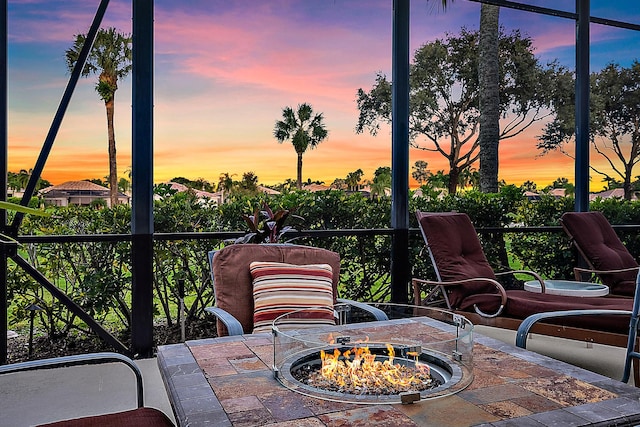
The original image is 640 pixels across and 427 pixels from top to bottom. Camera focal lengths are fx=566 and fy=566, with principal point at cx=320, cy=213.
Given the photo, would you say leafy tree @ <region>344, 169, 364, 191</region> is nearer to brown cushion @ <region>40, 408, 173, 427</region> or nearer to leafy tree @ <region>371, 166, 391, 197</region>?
leafy tree @ <region>371, 166, 391, 197</region>

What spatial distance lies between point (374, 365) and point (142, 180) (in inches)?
108

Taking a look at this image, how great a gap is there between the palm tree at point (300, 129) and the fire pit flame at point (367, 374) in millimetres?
3446

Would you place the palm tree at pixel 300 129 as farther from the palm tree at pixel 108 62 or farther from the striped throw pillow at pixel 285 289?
the striped throw pillow at pixel 285 289

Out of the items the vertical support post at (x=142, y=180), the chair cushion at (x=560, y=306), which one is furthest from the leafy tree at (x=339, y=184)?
the vertical support post at (x=142, y=180)

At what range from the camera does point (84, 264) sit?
431 cm

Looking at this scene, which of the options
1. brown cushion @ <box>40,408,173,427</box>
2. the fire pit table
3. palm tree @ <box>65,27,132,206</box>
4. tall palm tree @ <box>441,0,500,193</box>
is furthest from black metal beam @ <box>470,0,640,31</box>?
brown cushion @ <box>40,408,173,427</box>

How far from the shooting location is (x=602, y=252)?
5.05 metres

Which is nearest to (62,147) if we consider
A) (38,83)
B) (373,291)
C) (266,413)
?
(38,83)

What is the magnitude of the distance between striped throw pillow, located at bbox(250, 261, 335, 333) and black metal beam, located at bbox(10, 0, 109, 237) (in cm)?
196

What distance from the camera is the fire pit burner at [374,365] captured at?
1645 millimetres

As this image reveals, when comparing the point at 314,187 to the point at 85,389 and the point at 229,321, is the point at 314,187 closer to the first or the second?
the point at 85,389

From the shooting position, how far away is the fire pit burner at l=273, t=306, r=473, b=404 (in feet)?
5.40

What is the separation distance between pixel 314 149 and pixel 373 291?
1.44m

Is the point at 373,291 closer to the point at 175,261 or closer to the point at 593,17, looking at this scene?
the point at 175,261
